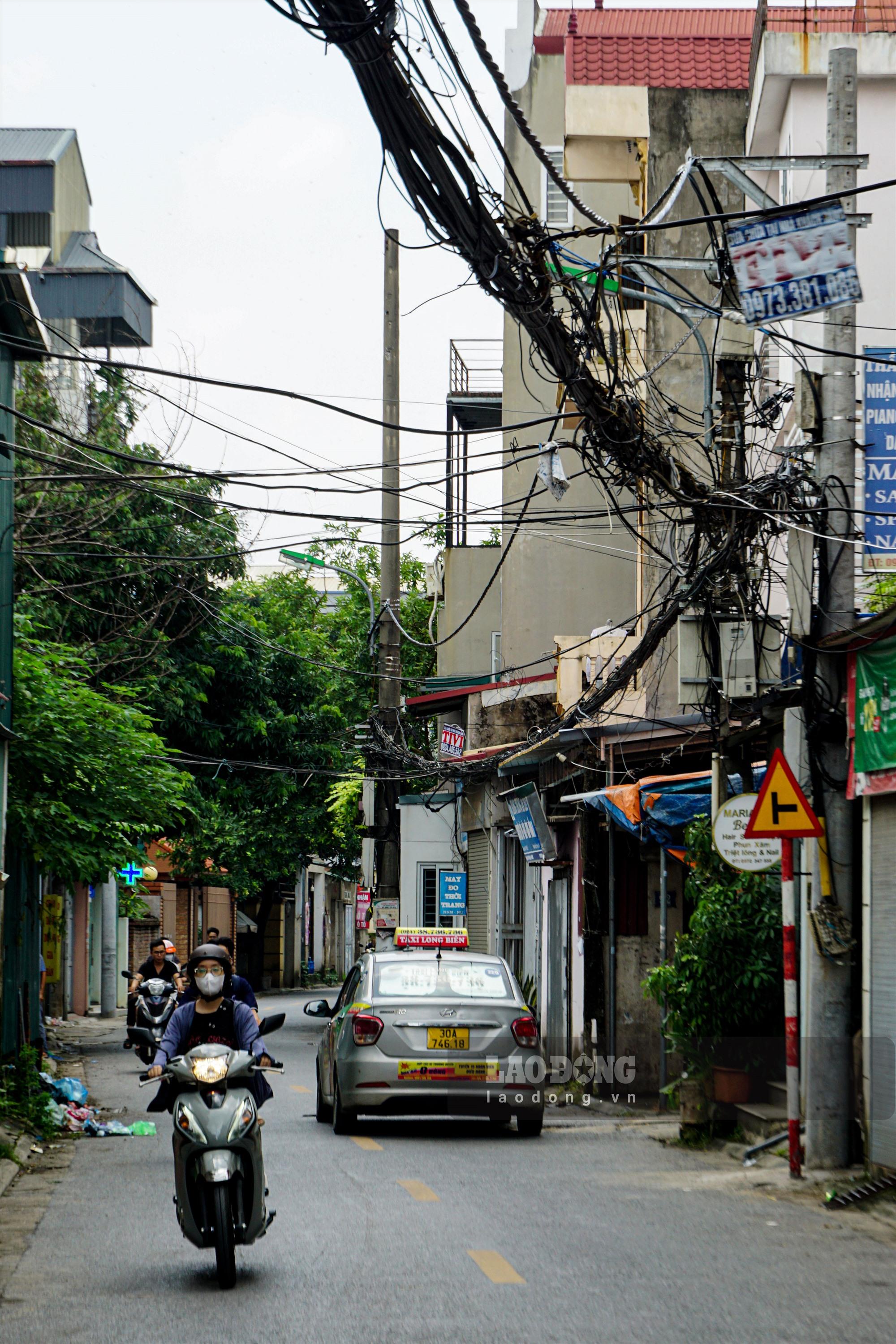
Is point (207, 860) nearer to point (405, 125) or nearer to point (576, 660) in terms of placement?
point (576, 660)

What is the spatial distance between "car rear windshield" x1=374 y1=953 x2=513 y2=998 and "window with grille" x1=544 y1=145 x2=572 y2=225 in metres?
20.4

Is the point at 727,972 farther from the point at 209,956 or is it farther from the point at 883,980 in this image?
the point at 209,956

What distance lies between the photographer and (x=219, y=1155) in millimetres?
7777

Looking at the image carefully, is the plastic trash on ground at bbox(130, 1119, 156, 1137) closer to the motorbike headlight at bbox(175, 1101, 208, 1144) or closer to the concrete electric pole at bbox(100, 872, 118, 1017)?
the motorbike headlight at bbox(175, 1101, 208, 1144)

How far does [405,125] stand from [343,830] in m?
43.7

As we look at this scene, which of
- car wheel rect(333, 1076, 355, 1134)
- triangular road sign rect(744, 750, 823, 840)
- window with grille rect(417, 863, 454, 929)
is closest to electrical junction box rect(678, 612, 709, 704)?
triangular road sign rect(744, 750, 823, 840)

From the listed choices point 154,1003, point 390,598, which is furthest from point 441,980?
point 390,598

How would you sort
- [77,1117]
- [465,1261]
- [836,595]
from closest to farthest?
[465,1261] → [836,595] → [77,1117]

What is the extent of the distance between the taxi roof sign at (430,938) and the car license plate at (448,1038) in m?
6.11

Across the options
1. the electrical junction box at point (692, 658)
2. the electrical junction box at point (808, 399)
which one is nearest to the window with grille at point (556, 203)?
the electrical junction box at point (692, 658)

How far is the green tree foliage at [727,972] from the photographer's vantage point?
527 inches

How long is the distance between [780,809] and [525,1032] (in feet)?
13.7

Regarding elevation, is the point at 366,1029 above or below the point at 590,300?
below

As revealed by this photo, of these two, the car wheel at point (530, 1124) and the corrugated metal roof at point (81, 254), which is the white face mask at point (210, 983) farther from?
the corrugated metal roof at point (81, 254)
